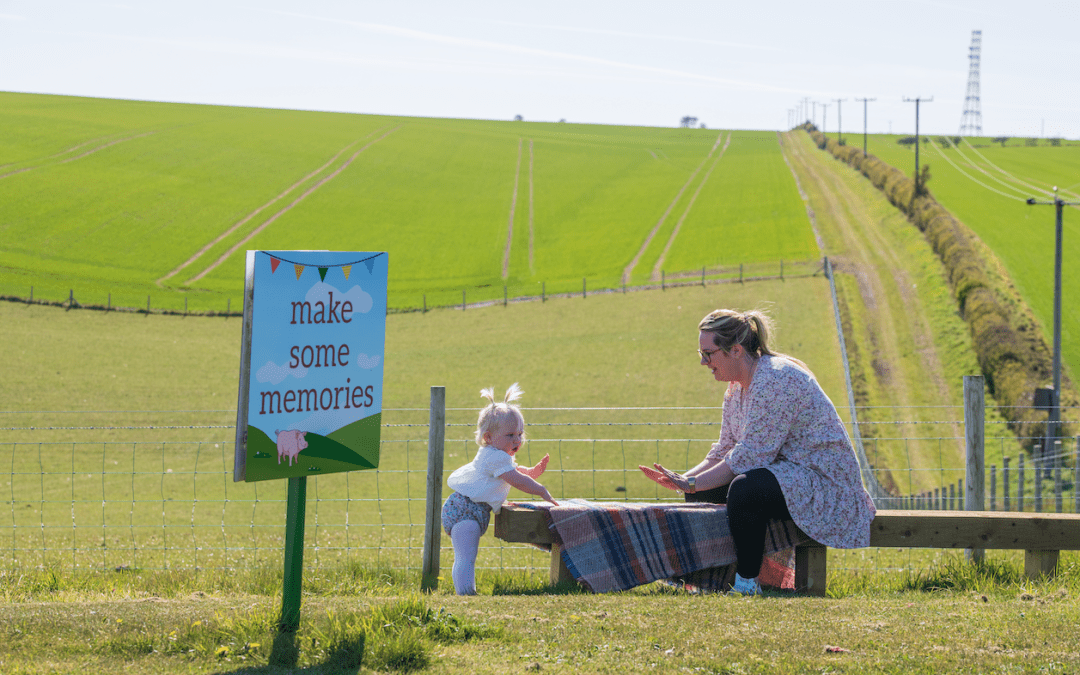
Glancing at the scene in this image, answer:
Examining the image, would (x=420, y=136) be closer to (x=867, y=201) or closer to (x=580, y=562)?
(x=867, y=201)

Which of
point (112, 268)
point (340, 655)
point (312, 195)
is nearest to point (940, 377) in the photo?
point (340, 655)

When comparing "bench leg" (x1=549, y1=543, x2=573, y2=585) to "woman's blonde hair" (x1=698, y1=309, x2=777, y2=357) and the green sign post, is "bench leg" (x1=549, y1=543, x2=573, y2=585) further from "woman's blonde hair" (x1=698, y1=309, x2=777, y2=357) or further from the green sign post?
"woman's blonde hair" (x1=698, y1=309, x2=777, y2=357)

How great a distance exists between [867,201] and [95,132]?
2373 inches

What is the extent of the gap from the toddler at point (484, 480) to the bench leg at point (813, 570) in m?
1.78

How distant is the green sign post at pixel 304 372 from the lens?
4.44 metres

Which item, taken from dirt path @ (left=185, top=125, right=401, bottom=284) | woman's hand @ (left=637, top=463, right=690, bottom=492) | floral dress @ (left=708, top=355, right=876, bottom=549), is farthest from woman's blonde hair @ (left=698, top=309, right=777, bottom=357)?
dirt path @ (left=185, top=125, right=401, bottom=284)

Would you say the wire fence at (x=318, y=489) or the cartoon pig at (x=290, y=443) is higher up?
the cartoon pig at (x=290, y=443)

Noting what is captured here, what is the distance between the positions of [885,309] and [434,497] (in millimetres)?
34895

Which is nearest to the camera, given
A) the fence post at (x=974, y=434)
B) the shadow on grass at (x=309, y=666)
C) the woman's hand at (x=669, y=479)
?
the shadow on grass at (x=309, y=666)

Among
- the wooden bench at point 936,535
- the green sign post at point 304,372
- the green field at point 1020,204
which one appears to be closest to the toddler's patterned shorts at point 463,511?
the wooden bench at point 936,535

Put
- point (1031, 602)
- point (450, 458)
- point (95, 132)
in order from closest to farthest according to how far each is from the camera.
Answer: point (1031, 602)
point (450, 458)
point (95, 132)

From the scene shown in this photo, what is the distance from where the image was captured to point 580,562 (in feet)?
18.8

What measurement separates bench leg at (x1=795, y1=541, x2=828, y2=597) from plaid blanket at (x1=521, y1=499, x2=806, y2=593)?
0.59 ft

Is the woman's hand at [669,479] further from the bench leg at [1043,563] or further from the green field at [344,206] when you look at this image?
the green field at [344,206]
